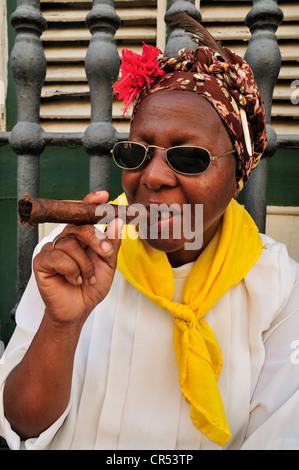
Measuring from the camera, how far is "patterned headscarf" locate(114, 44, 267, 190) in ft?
5.89

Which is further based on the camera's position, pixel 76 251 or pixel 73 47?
pixel 73 47

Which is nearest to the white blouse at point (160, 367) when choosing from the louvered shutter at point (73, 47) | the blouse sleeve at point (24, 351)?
the blouse sleeve at point (24, 351)

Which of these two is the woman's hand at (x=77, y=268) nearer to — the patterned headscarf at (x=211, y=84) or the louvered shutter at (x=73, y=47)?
the patterned headscarf at (x=211, y=84)

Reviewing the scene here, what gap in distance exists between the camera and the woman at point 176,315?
1.64 metres

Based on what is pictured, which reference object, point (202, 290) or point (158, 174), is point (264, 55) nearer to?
point (158, 174)

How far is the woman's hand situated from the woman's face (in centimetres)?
28

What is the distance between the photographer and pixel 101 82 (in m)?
2.26

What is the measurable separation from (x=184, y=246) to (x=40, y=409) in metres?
0.81

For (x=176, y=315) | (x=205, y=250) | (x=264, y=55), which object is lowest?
(x=176, y=315)

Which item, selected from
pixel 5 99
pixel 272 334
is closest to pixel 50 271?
pixel 272 334

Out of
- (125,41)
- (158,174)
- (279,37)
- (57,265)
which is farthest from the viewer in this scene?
(125,41)

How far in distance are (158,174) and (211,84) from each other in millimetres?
447

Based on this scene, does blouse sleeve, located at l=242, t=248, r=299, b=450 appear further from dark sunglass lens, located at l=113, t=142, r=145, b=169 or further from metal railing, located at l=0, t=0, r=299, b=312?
dark sunglass lens, located at l=113, t=142, r=145, b=169

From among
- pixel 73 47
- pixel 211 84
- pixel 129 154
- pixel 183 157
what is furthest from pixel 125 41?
pixel 183 157
